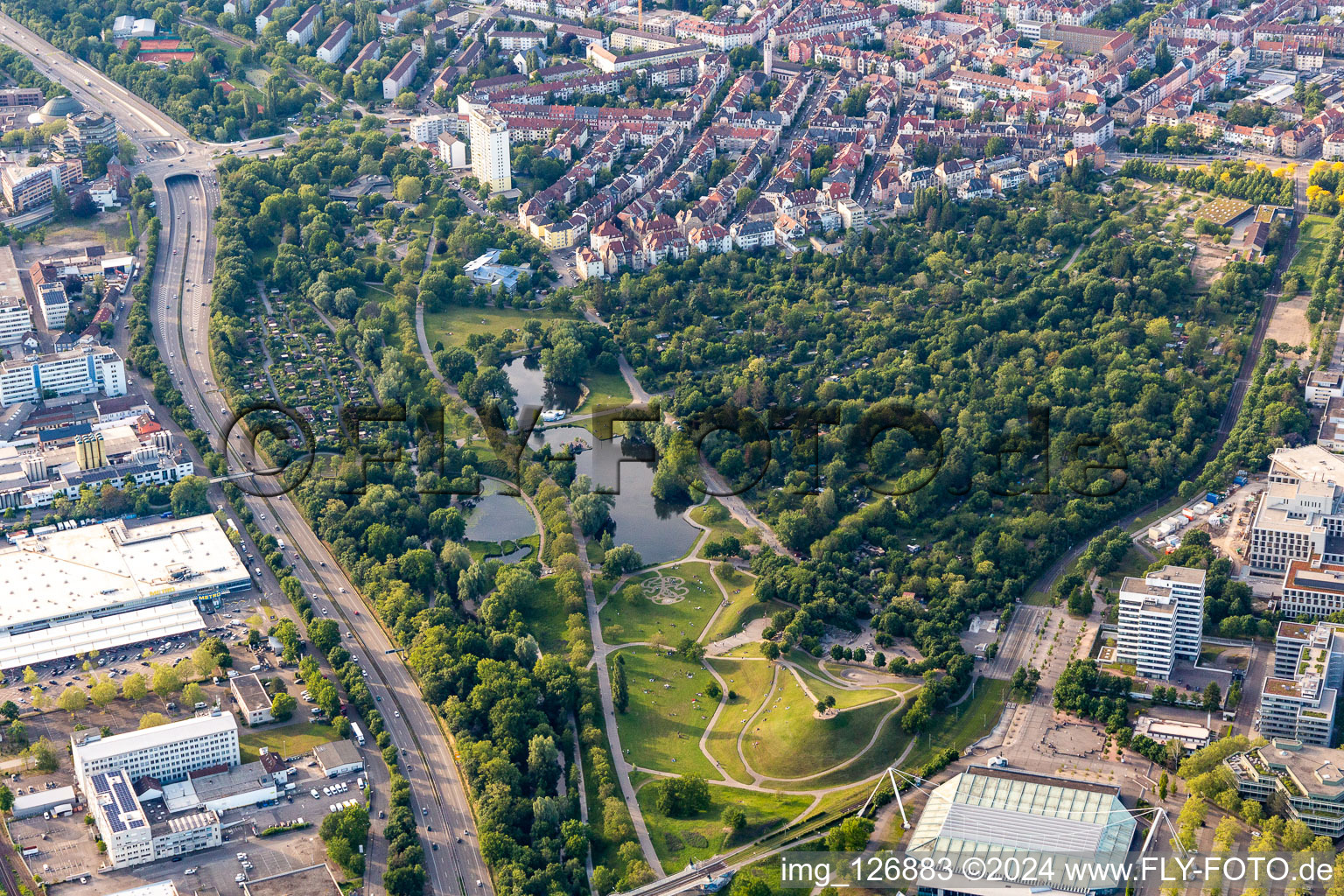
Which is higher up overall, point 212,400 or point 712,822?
point 212,400

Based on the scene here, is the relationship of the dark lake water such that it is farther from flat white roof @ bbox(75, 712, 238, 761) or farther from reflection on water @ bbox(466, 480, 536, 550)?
flat white roof @ bbox(75, 712, 238, 761)

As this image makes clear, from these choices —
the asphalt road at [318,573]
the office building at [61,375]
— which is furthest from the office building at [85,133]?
the office building at [61,375]

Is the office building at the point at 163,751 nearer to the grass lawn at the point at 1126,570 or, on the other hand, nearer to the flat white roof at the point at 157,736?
the flat white roof at the point at 157,736

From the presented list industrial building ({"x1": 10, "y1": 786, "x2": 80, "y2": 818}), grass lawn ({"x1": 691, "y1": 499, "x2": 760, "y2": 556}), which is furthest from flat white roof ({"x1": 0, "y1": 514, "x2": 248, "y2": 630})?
grass lawn ({"x1": 691, "y1": 499, "x2": 760, "y2": 556})

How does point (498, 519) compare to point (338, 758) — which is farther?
point (498, 519)

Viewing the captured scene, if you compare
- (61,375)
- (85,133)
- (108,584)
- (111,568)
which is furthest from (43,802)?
(85,133)

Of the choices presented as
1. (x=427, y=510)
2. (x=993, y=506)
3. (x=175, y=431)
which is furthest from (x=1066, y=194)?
(x=175, y=431)

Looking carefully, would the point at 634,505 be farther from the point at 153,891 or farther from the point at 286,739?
the point at 153,891
